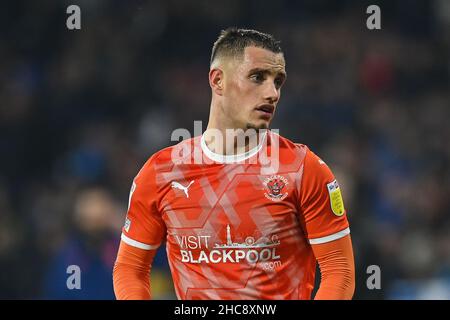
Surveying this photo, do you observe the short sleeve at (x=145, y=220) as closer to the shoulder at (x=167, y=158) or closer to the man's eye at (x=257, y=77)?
the shoulder at (x=167, y=158)

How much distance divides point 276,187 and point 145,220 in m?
0.71

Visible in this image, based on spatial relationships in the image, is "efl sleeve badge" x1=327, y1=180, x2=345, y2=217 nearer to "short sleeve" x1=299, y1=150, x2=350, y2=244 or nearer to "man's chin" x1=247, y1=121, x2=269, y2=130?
"short sleeve" x1=299, y1=150, x2=350, y2=244

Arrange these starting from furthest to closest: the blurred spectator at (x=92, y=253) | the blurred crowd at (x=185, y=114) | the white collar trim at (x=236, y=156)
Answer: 1. the blurred crowd at (x=185, y=114)
2. the blurred spectator at (x=92, y=253)
3. the white collar trim at (x=236, y=156)

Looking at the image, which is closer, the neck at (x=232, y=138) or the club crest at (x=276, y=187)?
the club crest at (x=276, y=187)

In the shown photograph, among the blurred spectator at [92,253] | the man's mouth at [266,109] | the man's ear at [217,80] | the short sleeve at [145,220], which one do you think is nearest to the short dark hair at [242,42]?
the man's ear at [217,80]

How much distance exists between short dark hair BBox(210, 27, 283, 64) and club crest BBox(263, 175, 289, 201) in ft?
2.10

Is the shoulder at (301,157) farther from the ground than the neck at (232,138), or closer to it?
closer to it

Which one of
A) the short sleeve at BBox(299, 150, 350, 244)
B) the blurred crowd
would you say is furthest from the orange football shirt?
the blurred crowd

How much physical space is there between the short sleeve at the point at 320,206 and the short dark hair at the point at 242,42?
644 millimetres

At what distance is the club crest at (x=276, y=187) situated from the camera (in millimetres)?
4461

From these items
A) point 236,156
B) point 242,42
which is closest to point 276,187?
point 236,156

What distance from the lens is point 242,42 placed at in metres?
4.61

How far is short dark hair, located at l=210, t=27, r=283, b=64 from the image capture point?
4.54 m
